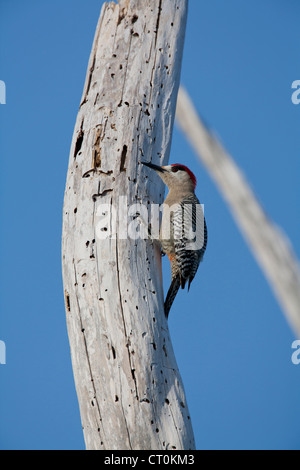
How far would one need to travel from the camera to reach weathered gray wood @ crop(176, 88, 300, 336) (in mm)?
4363

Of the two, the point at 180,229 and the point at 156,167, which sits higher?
the point at 156,167

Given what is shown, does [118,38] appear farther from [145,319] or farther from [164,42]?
[145,319]

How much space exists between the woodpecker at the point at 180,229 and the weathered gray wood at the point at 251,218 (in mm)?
389

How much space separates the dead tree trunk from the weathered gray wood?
3.21ft

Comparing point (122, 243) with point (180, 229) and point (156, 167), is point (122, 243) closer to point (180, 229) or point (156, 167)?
point (156, 167)

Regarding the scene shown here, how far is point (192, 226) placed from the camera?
469 cm

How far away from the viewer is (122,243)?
3.74 m

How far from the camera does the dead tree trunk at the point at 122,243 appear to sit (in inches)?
136

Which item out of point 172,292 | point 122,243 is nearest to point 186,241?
point 172,292

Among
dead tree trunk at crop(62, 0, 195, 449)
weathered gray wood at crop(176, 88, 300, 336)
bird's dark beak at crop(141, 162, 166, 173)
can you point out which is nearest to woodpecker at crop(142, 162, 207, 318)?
bird's dark beak at crop(141, 162, 166, 173)

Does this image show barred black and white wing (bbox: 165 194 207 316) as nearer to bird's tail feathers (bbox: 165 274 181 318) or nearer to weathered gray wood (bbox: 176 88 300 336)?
bird's tail feathers (bbox: 165 274 181 318)

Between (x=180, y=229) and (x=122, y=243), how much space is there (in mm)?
893

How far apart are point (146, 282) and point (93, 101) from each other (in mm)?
1498
